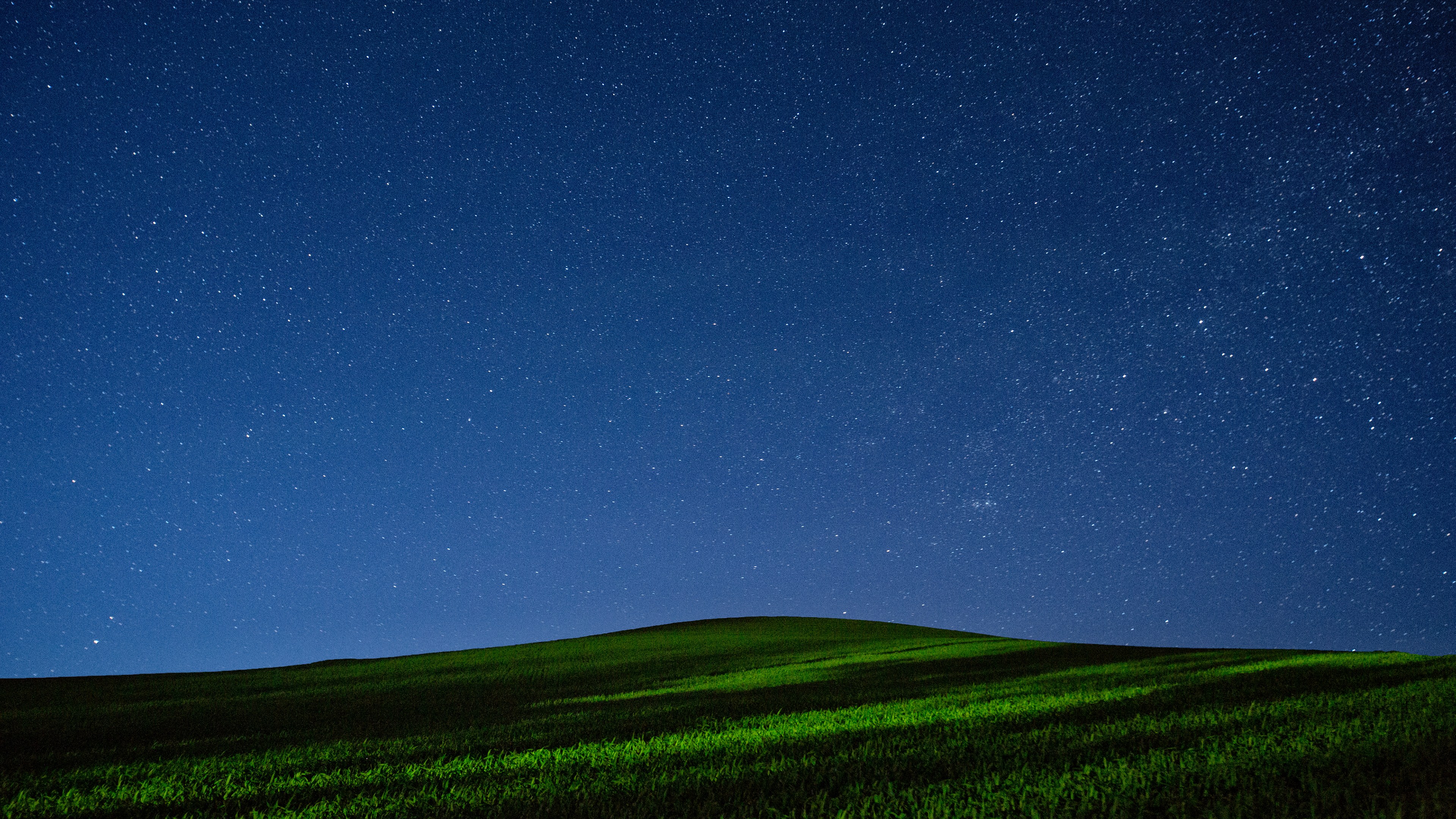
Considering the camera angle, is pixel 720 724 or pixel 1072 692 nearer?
pixel 720 724

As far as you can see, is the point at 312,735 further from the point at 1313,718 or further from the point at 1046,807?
the point at 1313,718

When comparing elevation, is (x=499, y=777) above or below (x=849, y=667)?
above

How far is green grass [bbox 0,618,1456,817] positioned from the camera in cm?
530

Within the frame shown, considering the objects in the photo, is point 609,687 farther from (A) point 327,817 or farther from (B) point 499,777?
(A) point 327,817

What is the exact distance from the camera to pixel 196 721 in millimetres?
15414

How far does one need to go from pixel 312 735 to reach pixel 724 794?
962 centimetres

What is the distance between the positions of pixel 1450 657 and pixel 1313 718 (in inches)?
476

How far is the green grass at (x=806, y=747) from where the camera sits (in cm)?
530

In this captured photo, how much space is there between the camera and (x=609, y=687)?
781 inches

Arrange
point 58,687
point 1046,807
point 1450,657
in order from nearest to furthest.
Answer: point 1046,807
point 1450,657
point 58,687

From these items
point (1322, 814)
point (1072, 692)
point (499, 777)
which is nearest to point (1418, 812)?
point (1322, 814)

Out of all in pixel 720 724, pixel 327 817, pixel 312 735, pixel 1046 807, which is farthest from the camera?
pixel 312 735

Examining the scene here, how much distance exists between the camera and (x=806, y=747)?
25.6 ft

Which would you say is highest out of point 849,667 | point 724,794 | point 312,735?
point 724,794
